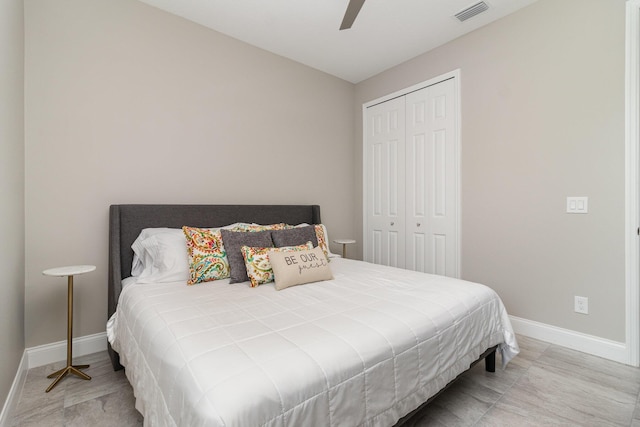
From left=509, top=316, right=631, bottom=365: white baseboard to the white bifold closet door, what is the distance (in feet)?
2.31

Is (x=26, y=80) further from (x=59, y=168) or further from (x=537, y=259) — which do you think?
(x=537, y=259)

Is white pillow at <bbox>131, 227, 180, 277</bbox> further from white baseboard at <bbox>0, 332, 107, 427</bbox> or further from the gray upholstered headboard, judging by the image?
white baseboard at <bbox>0, 332, 107, 427</bbox>

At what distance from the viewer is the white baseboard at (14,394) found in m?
1.46

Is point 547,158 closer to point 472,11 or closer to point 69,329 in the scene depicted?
point 472,11

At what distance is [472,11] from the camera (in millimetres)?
2521

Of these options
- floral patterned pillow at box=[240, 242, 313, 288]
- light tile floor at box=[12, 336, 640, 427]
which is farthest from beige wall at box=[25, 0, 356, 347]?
floral patterned pillow at box=[240, 242, 313, 288]

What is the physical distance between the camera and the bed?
35.6 inches

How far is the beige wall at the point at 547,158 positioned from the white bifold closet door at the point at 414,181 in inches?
6.7

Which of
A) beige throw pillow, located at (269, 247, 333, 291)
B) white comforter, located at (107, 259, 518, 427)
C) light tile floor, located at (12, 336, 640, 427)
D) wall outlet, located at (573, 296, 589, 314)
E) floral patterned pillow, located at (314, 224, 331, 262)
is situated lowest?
light tile floor, located at (12, 336, 640, 427)

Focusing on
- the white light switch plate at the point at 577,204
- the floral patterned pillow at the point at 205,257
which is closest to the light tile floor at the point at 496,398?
the floral patterned pillow at the point at 205,257

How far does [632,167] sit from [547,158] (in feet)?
1.63

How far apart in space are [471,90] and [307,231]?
6.82ft

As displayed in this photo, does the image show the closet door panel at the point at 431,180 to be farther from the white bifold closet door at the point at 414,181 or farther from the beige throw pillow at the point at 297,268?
the beige throw pillow at the point at 297,268

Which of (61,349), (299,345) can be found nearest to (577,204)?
(299,345)
